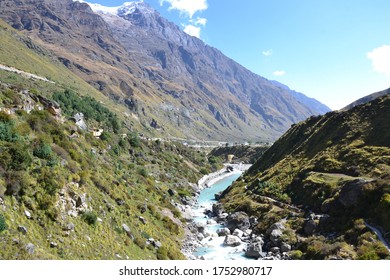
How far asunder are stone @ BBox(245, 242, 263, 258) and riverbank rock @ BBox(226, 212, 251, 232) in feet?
39.1

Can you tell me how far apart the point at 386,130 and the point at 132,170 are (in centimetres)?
5774

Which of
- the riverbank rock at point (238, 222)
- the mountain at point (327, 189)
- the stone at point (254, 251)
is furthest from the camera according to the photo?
the riverbank rock at point (238, 222)

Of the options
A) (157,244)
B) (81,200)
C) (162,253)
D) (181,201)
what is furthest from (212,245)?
(181,201)

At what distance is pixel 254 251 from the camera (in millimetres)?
49031

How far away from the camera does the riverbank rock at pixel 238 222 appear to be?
6309 centimetres

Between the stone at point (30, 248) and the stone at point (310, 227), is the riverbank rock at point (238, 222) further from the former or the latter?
the stone at point (30, 248)

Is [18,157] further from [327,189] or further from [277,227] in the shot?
[327,189]

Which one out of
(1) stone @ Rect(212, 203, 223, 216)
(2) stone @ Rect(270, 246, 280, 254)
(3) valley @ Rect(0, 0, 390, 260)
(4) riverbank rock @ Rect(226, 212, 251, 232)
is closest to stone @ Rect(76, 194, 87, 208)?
(3) valley @ Rect(0, 0, 390, 260)

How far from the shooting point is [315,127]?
3927 inches

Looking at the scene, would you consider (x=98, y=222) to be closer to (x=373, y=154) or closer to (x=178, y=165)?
(x=373, y=154)

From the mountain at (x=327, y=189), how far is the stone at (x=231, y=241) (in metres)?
4.67

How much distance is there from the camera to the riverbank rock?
63.1 meters

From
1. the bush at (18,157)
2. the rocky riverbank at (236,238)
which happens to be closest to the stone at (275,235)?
the rocky riverbank at (236,238)

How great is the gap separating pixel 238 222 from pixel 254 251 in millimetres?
15416
